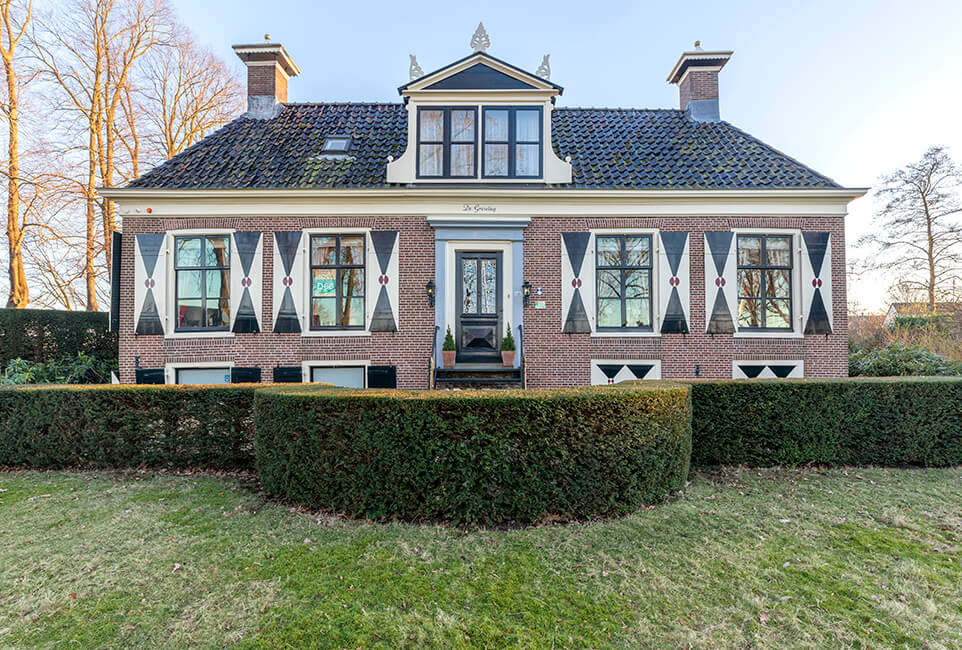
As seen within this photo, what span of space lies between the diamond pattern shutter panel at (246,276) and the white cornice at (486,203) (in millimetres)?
624

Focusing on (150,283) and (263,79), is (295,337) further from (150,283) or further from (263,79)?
(263,79)

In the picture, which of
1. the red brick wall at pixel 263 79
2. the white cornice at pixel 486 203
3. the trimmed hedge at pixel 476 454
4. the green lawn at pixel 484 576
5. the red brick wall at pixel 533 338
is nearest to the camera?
the green lawn at pixel 484 576

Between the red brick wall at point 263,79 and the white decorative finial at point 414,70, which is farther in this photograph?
the red brick wall at point 263,79

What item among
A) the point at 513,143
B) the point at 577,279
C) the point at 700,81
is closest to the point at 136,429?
the point at 577,279

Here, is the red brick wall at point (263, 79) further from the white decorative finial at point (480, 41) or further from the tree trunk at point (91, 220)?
the tree trunk at point (91, 220)

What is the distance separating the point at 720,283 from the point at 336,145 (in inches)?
364

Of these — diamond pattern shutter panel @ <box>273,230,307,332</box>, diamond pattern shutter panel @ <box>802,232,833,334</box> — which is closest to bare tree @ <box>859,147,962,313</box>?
diamond pattern shutter panel @ <box>802,232,833,334</box>

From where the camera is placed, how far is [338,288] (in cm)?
925

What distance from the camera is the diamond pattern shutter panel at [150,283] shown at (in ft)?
29.4

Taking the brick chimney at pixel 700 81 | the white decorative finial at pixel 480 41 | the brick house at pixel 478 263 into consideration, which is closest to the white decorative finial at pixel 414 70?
the brick house at pixel 478 263

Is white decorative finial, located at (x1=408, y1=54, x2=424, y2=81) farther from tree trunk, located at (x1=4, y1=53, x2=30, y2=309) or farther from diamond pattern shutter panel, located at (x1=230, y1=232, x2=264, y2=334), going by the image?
tree trunk, located at (x1=4, y1=53, x2=30, y2=309)

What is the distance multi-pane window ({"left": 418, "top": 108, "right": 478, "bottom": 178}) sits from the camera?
9.21 metres

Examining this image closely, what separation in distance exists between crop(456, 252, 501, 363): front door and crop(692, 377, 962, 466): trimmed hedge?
179 inches

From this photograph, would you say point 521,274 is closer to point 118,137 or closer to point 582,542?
point 582,542
